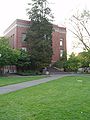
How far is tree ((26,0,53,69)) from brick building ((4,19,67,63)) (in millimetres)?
4703

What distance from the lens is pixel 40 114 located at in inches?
281

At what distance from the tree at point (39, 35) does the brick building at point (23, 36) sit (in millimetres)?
4703

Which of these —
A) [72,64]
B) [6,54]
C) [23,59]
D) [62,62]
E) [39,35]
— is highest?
[39,35]

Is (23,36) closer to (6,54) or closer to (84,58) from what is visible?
(84,58)

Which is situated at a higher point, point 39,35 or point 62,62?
point 39,35

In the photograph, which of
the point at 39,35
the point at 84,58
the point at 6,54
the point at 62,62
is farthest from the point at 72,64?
the point at 6,54

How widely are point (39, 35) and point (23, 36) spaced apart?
23.3 feet

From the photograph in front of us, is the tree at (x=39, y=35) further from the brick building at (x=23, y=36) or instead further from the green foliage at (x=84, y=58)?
the green foliage at (x=84, y=58)

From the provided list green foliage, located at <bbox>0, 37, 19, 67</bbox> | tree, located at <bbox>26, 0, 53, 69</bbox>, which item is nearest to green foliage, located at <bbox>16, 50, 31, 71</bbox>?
tree, located at <bbox>26, 0, 53, 69</bbox>

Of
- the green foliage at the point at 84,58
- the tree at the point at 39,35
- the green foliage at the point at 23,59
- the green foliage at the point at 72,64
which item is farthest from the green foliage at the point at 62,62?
the green foliage at the point at 23,59

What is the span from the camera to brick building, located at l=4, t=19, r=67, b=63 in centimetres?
4984

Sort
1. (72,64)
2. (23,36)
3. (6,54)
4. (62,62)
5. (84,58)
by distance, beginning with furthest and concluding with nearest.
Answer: (62,62)
(72,64)
(23,36)
(84,58)
(6,54)

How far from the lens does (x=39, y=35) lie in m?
44.5

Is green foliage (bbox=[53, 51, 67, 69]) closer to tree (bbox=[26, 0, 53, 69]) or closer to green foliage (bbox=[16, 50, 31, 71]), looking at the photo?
tree (bbox=[26, 0, 53, 69])
